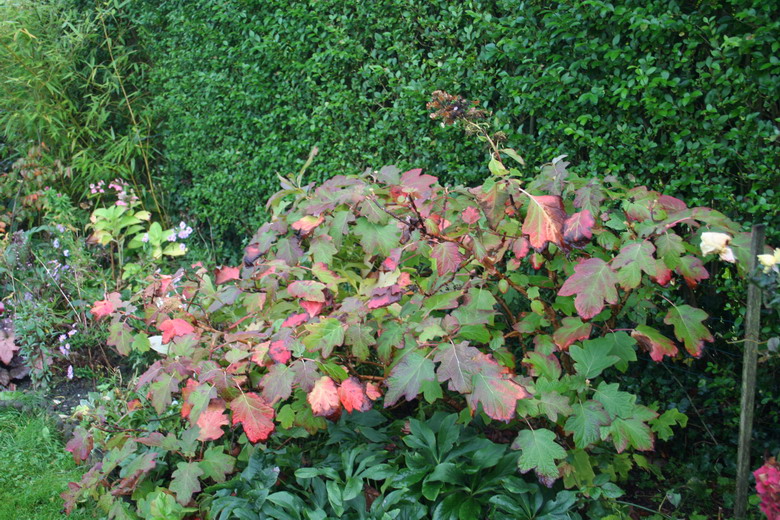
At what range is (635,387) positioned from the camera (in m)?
2.87

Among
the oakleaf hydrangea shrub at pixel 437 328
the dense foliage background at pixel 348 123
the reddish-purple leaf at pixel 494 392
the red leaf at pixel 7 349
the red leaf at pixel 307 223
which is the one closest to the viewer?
the reddish-purple leaf at pixel 494 392

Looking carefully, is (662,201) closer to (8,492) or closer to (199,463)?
(199,463)

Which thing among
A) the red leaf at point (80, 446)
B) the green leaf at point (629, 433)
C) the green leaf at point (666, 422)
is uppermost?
the green leaf at point (629, 433)

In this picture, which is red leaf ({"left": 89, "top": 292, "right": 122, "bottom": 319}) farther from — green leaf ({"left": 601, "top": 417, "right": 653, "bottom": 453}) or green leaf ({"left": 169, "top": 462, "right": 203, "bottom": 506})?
green leaf ({"left": 601, "top": 417, "right": 653, "bottom": 453})

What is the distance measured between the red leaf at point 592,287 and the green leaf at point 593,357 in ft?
0.84

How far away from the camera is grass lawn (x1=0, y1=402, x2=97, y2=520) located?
305 centimetres

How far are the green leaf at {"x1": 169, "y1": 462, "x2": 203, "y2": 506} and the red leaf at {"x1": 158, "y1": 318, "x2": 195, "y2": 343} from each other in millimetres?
485

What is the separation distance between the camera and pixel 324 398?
2117 mm

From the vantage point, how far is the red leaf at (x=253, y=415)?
2.16 m

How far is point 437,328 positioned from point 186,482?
Result: 1138mm

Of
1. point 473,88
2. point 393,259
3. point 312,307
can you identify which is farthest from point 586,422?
point 473,88

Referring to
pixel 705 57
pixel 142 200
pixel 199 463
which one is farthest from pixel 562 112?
pixel 142 200

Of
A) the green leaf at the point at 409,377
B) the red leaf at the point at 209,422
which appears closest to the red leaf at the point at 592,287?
the green leaf at the point at 409,377

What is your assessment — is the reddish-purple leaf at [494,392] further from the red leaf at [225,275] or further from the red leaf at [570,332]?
the red leaf at [225,275]
